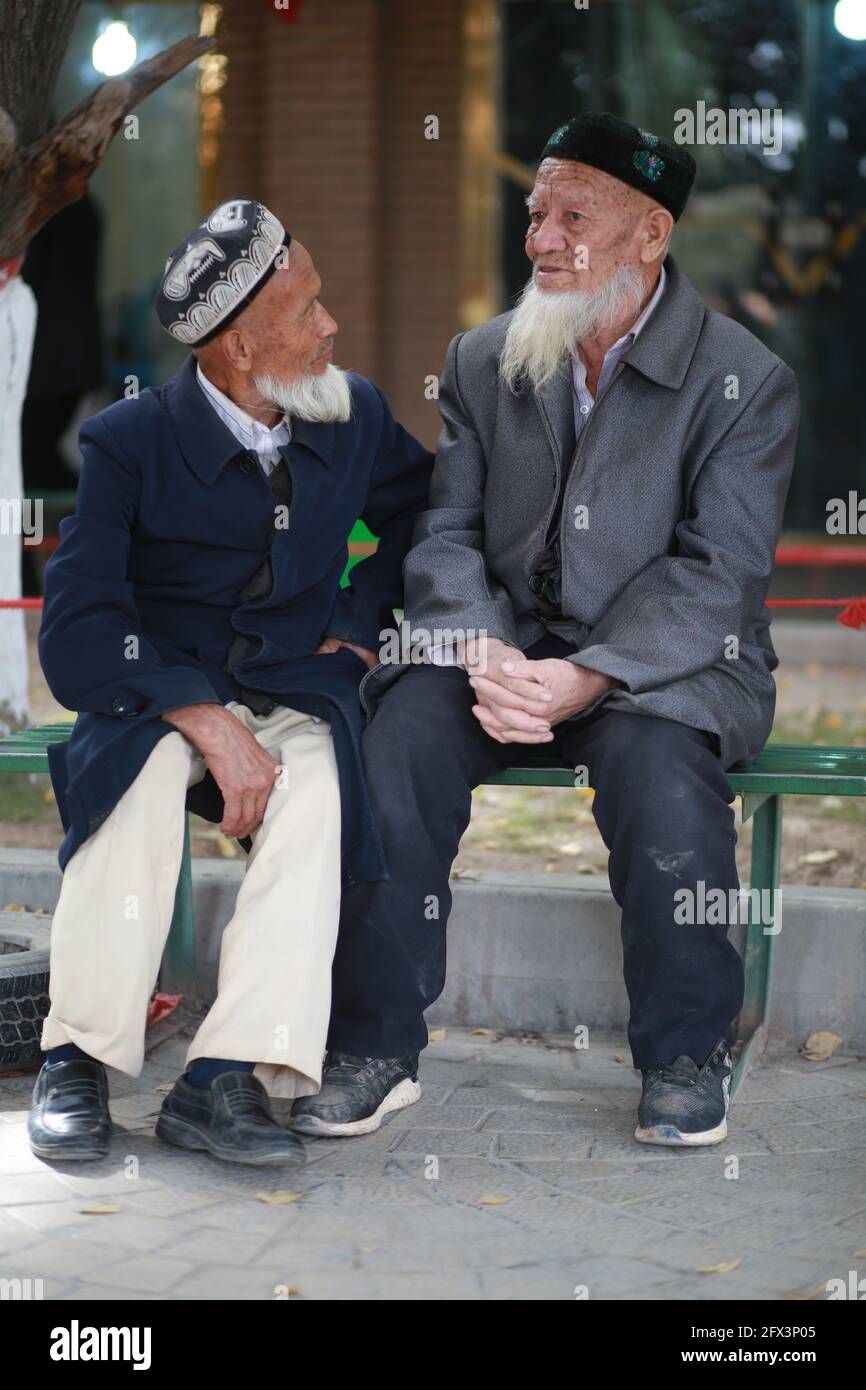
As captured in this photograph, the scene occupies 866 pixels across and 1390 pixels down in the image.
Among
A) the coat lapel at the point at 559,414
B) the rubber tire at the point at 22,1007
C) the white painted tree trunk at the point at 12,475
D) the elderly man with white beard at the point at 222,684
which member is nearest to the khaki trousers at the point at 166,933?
the elderly man with white beard at the point at 222,684

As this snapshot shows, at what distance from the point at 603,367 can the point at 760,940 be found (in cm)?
131

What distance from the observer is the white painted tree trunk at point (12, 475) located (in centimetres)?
513

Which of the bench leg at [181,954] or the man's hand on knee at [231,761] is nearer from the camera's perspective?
the man's hand on knee at [231,761]

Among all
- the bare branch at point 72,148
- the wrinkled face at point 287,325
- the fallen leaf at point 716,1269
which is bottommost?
the fallen leaf at point 716,1269

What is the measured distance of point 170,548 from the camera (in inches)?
134

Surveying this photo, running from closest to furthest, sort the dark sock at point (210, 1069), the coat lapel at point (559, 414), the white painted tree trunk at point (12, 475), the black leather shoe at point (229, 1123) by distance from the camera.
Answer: the black leather shoe at point (229, 1123)
the dark sock at point (210, 1069)
the coat lapel at point (559, 414)
the white painted tree trunk at point (12, 475)

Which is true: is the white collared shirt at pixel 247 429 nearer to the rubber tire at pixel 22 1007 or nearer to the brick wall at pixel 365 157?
the rubber tire at pixel 22 1007

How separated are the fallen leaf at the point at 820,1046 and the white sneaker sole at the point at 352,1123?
3.17 feet

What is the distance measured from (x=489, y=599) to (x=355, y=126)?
18.2 feet

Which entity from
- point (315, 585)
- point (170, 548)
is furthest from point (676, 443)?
point (170, 548)

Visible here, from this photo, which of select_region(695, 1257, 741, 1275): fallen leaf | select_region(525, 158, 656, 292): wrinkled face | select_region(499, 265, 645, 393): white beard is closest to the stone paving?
select_region(695, 1257, 741, 1275): fallen leaf

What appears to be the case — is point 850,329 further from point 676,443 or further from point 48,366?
point 676,443

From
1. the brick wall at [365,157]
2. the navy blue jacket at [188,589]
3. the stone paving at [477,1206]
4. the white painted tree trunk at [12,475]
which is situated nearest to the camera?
the stone paving at [477,1206]

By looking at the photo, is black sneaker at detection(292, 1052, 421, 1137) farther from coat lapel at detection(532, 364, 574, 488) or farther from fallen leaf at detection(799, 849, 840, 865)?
fallen leaf at detection(799, 849, 840, 865)
